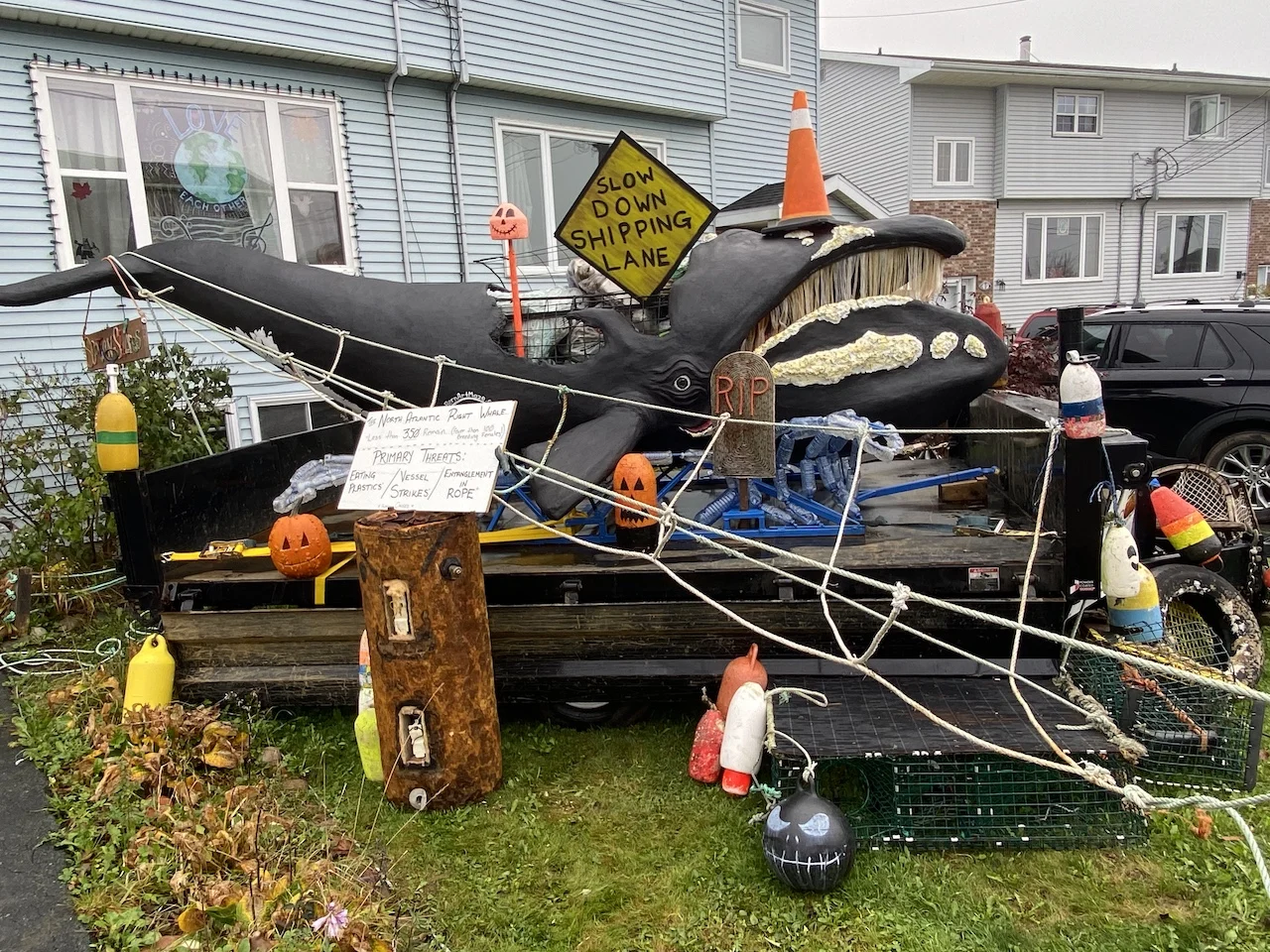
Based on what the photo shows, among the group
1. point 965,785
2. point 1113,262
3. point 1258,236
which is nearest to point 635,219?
point 965,785

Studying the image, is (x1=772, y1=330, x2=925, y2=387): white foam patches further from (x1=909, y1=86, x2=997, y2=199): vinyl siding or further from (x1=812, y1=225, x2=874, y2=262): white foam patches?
(x1=909, y1=86, x2=997, y2=199): vinyl siding

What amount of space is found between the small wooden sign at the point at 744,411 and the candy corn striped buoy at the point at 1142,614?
161cm

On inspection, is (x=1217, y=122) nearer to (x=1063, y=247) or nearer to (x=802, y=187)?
(x=1063, y=247)

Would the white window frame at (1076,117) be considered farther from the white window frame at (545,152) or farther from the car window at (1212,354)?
the car window at (1212,354)

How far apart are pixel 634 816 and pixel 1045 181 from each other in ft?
69.8

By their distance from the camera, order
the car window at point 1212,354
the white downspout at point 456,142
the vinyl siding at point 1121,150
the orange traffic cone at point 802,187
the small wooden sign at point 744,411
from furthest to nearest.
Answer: the vinyl siding at point 1121,150, the white downspout at point 456,142, the car window at point 1212,354, the orange traffic cone at point 802,187, the small wooden sign at point 744,411

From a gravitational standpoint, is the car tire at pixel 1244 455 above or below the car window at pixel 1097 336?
below

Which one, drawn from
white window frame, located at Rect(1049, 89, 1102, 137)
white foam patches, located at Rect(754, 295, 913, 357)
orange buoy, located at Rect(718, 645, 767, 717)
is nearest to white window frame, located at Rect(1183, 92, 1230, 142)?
white window frame, located at Rect(1049, 89, 1102, 137)

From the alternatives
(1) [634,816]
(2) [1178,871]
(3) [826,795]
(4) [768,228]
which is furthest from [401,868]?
(4) [768,228]

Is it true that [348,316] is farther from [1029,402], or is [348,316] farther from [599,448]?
[1029,402]

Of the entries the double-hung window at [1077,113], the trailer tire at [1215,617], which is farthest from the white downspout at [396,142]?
the double-hung window at [1077,113]

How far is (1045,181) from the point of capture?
20.2m

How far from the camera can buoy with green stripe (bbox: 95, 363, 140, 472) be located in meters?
4.07

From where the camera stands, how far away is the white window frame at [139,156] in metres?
6.77
